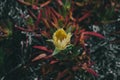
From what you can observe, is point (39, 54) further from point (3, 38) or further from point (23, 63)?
point (3, 38)

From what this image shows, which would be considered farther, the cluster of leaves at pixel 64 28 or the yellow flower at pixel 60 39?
the cluster of leaves at pixel 64 28

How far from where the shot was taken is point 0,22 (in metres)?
2.36

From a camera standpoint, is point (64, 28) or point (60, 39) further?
point (64, 28)

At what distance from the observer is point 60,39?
202cm

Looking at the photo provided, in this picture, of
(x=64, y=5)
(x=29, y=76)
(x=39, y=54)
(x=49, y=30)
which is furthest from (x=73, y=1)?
(x=29, y=76)

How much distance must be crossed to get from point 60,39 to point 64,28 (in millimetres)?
254

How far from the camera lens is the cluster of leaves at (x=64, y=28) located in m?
2.21

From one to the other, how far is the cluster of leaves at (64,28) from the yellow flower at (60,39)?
0.10 metres

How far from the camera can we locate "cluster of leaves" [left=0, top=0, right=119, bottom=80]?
7.27ft

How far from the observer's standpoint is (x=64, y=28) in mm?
2264

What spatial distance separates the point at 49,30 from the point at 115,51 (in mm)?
545

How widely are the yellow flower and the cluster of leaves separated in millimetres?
103

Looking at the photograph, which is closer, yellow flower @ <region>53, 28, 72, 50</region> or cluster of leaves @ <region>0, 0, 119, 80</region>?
yellow flower @ <region>53, 28, 72, 50</region>

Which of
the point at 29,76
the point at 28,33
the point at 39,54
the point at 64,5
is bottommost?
the point at 29,76
